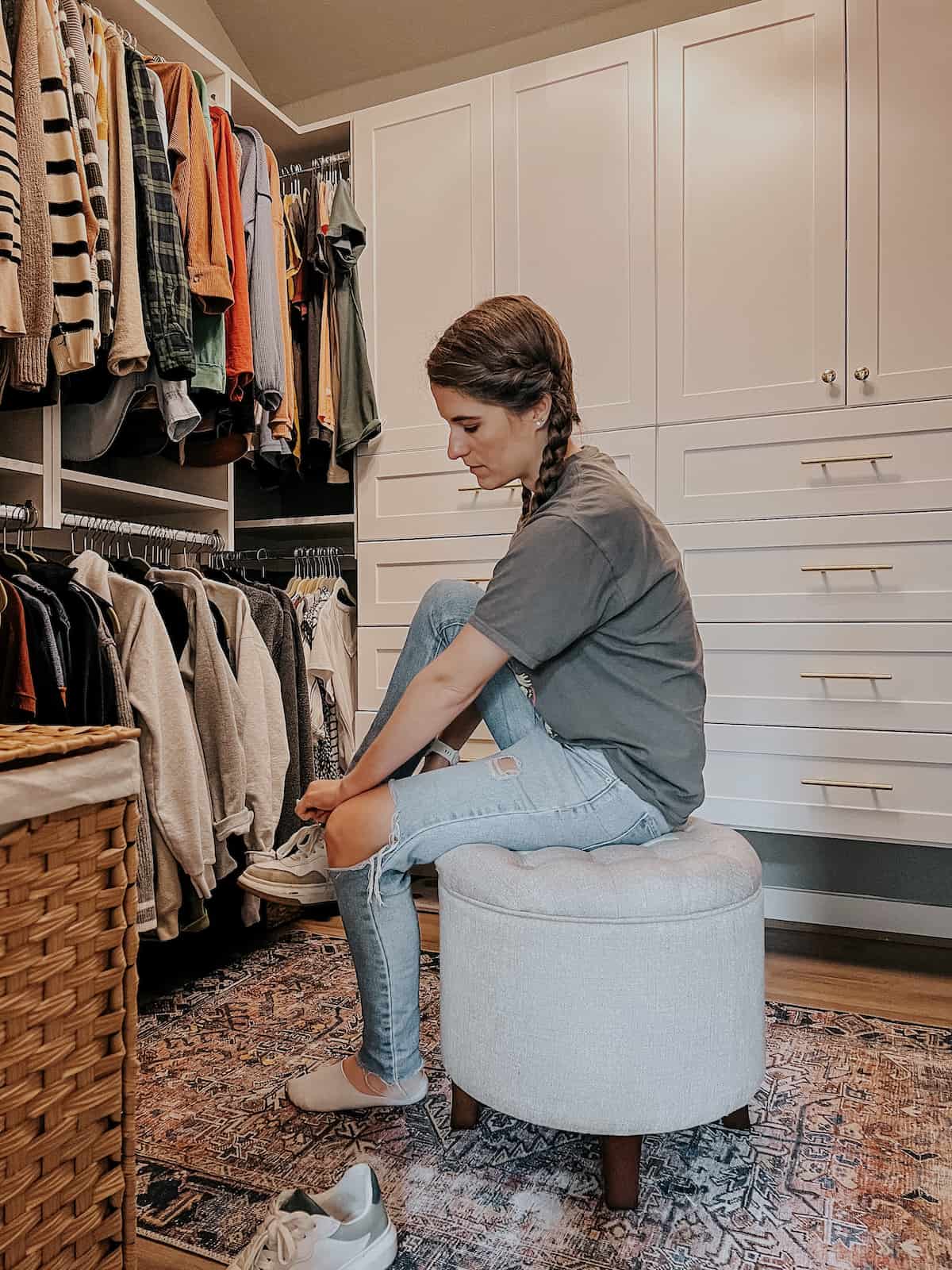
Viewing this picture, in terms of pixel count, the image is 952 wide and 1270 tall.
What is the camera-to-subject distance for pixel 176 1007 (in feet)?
6.18

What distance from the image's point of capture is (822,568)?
85.2 inches

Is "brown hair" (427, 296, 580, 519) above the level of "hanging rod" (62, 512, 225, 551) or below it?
above

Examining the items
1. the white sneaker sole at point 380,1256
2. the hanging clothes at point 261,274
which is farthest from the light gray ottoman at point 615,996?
the hanging clothes at point 261,274

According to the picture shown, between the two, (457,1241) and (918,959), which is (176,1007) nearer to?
(457,1241)

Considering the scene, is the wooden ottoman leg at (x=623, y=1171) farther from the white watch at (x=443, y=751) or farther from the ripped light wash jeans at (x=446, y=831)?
the white watch at (x=443, y=751)

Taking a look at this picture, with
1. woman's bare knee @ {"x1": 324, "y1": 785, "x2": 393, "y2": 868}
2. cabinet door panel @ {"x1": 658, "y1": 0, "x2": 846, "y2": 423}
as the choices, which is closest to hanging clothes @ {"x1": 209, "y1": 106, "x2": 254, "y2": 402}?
cabinet door panel @ {"x1": 658, "y1": 0, "x2": 846, "y2": 423}

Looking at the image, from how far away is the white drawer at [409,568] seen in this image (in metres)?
2.53

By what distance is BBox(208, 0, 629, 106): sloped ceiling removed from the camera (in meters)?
2.94

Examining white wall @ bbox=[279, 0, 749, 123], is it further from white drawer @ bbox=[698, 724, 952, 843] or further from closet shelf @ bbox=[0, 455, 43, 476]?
white drawer @ bbox=[698, 724, 952, 843]

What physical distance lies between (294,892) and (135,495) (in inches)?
42.9

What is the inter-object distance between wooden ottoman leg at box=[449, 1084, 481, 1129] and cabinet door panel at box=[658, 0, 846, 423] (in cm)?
159

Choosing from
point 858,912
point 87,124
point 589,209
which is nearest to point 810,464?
point 589,209

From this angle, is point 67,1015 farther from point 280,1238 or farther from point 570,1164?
point 570,1164

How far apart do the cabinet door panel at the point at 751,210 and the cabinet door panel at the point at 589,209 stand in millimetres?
48
